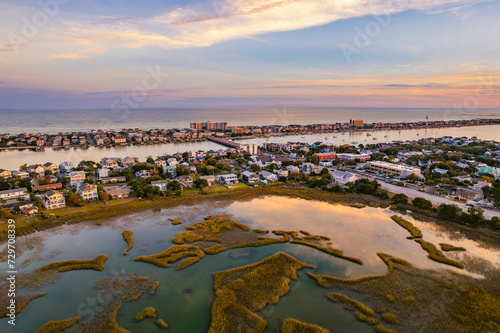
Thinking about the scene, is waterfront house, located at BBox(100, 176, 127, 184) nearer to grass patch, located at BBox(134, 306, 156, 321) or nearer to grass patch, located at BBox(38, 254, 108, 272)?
grass patch, located at BBox(38, 254, 108, 272)

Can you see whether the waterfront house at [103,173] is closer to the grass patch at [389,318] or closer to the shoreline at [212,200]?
the shoreline at [212,200]

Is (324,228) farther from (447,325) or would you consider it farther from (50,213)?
(50,213)

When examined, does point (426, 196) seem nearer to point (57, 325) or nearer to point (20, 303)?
point (57, 325)

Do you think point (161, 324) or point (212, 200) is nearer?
point (161, 324)


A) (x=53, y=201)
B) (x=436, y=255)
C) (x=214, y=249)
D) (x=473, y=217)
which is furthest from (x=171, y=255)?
(x=473, y=217)

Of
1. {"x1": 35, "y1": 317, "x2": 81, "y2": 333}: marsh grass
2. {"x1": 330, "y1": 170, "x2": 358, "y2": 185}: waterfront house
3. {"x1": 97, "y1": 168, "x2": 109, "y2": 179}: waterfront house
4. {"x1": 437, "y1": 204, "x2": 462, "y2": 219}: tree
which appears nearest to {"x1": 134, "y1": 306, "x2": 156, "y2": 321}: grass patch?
{"x1": 35, "y1": 317, "x2": 81, "y2": 333}: marsh grass

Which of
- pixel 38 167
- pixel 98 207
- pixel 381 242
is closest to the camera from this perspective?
pixel 381 242

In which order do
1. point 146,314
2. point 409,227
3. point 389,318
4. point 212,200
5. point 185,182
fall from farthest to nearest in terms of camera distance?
point 185,182 → point 212,200 → point 409,227 → point 146,314 → point 389,318

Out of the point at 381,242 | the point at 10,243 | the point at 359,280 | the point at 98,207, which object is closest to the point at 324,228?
the point at 381,242
